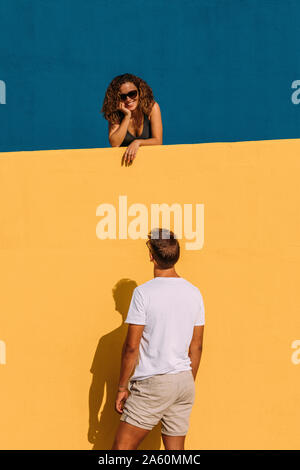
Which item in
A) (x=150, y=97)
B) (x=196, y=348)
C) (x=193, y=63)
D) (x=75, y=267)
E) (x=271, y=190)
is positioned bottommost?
(x=196, y=348)

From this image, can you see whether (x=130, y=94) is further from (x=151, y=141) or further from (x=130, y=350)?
(x=130, y=350)

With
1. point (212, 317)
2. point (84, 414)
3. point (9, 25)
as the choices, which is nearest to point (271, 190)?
point (212, 317)

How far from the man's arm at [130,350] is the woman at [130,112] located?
153 centimetres

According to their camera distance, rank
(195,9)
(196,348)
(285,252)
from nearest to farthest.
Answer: (196,348) < (285,252) < (195,9)

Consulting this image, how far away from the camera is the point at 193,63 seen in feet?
21.3

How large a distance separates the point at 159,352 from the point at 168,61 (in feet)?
15.0

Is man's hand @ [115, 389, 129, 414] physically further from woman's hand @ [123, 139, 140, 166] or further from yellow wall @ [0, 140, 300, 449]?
woman's hand @ [123, 139, 140, 166]


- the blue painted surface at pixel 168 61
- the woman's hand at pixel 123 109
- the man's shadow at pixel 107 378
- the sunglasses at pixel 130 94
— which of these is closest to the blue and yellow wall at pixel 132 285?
the man's shadow at pixel 107 378

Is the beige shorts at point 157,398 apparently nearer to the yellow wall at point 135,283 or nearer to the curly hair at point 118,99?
the yellow wall at point 135,283

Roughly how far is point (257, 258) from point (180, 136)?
11.1 ft

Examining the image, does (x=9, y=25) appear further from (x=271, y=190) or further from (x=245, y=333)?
(x=245, y=333)

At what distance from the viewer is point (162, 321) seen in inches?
113

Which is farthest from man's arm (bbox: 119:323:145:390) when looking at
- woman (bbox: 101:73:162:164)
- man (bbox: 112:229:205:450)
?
woman (bbox: 101:73:162:164)

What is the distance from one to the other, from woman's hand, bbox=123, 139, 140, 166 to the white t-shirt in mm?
1041
